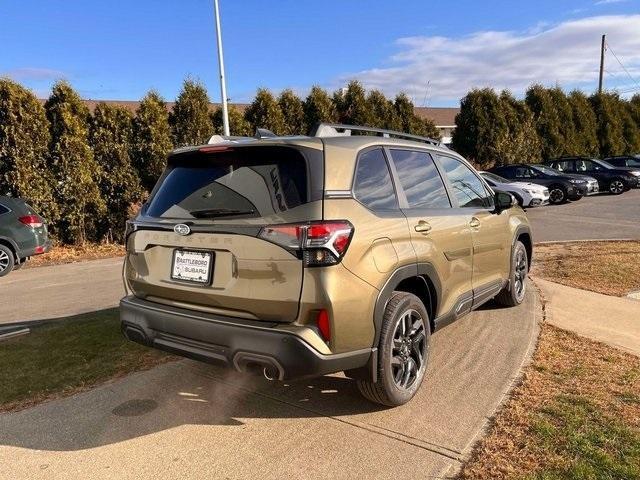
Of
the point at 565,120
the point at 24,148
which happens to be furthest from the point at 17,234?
the point at 565,120

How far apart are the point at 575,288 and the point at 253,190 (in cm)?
566

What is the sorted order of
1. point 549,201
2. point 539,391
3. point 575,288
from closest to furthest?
1. point 539,391
2. point 575,288
3. point 549,201

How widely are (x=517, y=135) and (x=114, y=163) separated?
20.4 m

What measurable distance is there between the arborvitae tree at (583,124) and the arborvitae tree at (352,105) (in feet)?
54.8

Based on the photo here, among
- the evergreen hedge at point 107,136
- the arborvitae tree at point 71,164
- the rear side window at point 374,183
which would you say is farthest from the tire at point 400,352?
the arborvitae tree at point 71,164

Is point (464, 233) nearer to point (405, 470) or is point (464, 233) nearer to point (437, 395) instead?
point (437, 395)

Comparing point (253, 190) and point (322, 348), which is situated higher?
point (253, 190)

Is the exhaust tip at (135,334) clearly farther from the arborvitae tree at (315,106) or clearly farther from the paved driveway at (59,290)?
the arborvitae tree at (315,106)

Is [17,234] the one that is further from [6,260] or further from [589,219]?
[589,219]

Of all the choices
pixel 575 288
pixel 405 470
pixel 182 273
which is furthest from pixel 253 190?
pixel 575 288

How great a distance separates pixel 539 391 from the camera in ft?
12.4

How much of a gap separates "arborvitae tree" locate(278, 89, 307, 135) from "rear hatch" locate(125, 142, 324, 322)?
14206mm

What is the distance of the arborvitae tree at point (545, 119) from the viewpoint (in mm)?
28125

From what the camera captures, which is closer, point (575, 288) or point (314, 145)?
point (314, 145)
